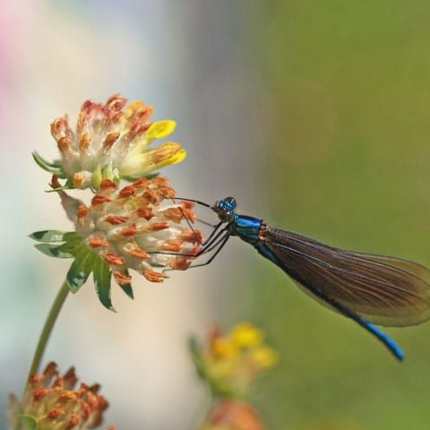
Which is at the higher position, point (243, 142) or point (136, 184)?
point (243, 142)

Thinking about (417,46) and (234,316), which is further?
(417,46)

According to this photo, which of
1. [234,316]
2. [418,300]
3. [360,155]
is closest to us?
[418,300]

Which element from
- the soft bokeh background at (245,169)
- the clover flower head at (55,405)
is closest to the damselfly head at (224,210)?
the clover flower head at (55,405)

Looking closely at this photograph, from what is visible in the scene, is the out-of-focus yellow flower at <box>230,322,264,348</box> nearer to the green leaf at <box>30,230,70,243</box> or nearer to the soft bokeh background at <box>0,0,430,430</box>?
the green leaf at <box>30,230,70,243</box>

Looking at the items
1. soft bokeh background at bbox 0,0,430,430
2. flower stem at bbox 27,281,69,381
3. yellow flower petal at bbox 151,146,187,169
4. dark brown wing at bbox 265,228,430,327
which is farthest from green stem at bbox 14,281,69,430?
soft bokeh background at bbox 0,0,430,430

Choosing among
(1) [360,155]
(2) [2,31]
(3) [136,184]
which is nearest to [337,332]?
(1) [360,155]

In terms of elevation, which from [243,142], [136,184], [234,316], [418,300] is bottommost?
[136,184]

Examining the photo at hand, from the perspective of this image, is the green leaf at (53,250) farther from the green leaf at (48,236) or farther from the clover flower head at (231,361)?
the clover flower head at (231,361)

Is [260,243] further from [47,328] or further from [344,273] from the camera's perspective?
[47,328]

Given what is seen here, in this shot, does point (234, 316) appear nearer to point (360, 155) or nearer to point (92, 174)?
point (360, 155)
